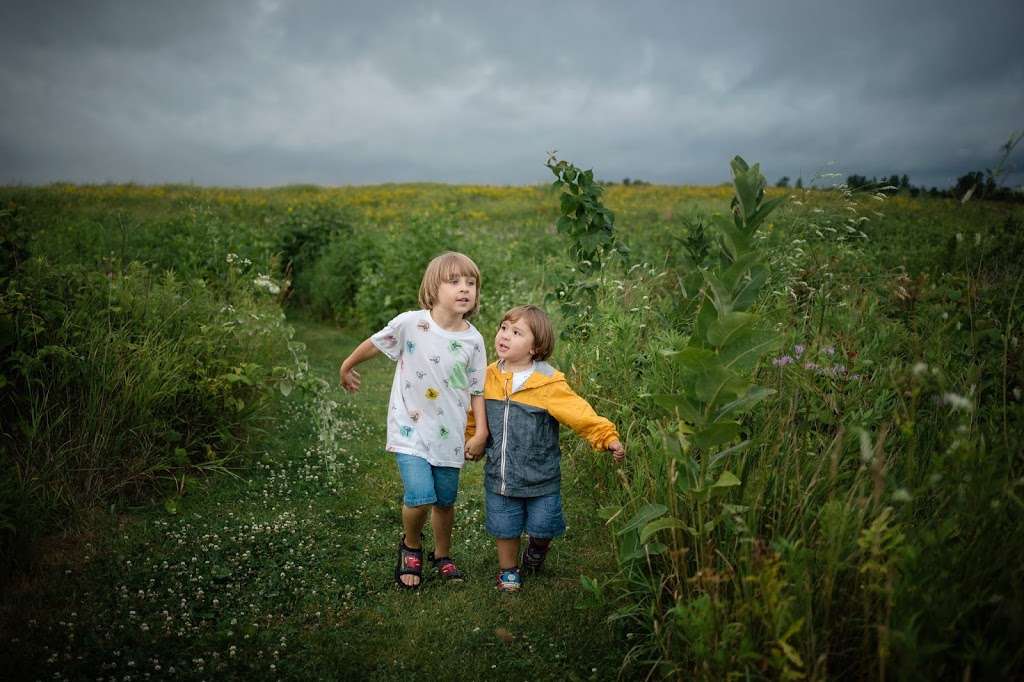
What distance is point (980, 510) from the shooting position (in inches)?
91.9

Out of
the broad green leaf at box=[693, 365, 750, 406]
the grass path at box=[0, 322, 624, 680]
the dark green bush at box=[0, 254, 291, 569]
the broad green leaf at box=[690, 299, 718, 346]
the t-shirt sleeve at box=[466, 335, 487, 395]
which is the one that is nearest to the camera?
the broad green leaf at box=[693, 365, 750, 406]

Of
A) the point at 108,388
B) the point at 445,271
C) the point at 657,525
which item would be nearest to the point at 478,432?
the point at 445,271

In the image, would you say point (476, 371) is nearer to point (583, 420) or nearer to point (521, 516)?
point (583, 420)

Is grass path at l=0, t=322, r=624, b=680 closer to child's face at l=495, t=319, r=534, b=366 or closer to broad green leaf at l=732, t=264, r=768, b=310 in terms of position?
child's face at l=495, t=319, r=534, b=366

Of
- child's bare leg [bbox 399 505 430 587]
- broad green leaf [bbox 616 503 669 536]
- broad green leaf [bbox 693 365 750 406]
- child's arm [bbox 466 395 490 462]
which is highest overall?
broad green leaf [bbox 693 365 750 406]

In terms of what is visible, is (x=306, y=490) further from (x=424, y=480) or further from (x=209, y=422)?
(x=424, y=480)

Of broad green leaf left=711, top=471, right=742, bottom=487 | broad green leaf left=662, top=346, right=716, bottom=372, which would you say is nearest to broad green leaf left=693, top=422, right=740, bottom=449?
broad green leaf left=711, top=471, right=742, bottom=487

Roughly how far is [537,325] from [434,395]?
0.68 metres

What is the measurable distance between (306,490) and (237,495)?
476 mm

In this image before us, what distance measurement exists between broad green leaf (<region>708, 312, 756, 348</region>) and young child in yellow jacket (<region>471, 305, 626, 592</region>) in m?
1.14

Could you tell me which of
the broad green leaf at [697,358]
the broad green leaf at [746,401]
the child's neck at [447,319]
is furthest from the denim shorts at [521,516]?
the broad green leaf at [697,358]

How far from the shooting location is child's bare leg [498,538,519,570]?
3605 mm

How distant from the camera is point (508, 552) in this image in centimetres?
362

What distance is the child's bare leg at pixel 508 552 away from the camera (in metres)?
3.61
